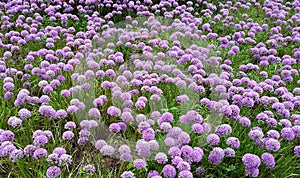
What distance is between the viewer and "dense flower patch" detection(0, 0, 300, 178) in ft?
9.96

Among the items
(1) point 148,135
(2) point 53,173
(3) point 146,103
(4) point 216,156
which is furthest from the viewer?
(3) point 146,103

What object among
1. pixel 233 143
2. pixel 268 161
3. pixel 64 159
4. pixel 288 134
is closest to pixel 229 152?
pixel 233 143

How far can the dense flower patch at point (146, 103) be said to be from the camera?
3.04m

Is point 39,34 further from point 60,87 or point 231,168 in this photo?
point 231,168

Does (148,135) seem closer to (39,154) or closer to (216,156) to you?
(216,156)

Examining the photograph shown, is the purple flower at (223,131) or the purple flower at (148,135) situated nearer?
the purple flower at (148,135)

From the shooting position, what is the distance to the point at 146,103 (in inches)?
153

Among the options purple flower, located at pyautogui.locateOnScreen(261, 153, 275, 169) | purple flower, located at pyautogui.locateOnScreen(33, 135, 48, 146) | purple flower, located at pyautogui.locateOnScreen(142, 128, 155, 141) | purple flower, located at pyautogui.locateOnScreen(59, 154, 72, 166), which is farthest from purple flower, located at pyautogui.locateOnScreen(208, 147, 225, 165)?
purple flower, located at pyautogui.locateOnScreen(33, 135, 48, 146)

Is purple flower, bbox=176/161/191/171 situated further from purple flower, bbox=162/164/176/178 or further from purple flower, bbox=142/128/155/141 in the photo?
purple flower, bbox=142/128/155/141

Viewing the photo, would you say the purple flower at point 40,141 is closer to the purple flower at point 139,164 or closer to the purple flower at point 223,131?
the purple flower at point 139,164

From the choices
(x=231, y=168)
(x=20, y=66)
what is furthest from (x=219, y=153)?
(x=20, y=66)

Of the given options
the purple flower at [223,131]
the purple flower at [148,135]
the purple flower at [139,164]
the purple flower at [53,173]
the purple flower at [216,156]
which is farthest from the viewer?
the purple flower at [223,131]

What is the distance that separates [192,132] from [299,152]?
101cm

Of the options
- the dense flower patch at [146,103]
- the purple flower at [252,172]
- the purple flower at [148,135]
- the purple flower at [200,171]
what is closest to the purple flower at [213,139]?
the dense flower patch at [146,103]
